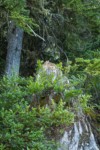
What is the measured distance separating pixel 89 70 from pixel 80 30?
7.30 feet

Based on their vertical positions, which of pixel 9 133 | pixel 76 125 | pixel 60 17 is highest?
pixel 60 17

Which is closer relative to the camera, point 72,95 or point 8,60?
Answer: point 72,95

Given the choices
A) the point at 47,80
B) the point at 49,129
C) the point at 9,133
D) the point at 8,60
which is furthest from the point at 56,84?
the point at 8,60

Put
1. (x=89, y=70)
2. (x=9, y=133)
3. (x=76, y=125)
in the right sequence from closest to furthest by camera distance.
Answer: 1. (x=9, y=133)
2. (x=76, y=125)
3. (x=89, y=70)

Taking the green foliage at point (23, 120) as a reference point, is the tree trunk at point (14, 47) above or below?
above

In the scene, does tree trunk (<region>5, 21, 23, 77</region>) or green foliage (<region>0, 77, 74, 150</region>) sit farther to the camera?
tree trunk (<region>5, 21, 23, 77</region>)

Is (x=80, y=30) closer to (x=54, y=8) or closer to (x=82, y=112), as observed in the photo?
(x=54, y=8)

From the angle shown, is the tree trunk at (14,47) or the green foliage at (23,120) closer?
the green foliage at (23,120)

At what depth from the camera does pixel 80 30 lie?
21.7 feet

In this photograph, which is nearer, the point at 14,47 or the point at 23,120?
the point at 23,120

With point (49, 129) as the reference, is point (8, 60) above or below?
above

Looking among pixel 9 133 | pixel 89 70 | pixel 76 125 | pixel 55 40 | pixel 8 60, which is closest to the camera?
pixel 9 133

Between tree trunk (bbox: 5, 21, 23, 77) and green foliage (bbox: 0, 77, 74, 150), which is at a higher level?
tree trunk (bbox: 5, 21, 23, 77)

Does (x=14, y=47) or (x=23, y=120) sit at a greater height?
(x=14, y=47)
